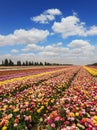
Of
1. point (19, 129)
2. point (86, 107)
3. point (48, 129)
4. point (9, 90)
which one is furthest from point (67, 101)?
point (9, 90)

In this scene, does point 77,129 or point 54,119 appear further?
point 54,119

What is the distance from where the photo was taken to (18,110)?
22.0 feet

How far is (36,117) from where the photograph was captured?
7219 mm

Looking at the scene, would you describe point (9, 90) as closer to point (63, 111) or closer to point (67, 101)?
point (67, 101)

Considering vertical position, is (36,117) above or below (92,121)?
below

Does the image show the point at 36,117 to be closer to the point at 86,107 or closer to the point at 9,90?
the point at 86,107

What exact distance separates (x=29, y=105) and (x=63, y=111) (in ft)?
5.60

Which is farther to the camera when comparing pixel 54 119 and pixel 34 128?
pixel 34 128

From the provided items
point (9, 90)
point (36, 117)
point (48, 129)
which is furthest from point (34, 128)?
point (9, 90)

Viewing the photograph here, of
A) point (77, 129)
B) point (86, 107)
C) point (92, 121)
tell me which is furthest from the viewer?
point (86, 107)

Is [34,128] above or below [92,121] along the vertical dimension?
below

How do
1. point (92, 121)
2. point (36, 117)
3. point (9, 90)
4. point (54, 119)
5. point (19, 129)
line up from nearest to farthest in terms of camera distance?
point (92, 121)
point (54, 119)
point (19, 129)
point (36, 117)
point (9, 90)

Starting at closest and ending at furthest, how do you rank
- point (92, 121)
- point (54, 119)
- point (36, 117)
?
point (92, 121), point (54, 119), point (36, 117)

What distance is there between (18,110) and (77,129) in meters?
2.89
